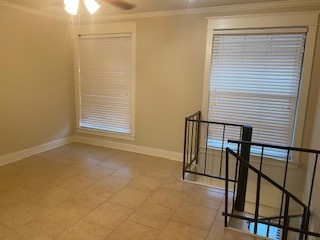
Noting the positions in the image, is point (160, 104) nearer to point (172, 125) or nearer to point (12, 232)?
point (172, 125)

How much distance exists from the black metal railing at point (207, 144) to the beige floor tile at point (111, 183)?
103 centimetres

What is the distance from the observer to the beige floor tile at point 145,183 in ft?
9.98

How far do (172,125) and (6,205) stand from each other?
2.49 meters

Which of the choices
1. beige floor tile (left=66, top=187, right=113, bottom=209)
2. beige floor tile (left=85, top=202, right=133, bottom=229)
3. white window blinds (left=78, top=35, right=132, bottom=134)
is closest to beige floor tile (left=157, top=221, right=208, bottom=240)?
beige floor tile (left=85, top=202, right=133, bottom=229)

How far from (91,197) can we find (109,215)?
0.45 m

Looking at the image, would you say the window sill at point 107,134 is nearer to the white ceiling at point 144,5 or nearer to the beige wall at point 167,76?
the beige wall at point 167,76

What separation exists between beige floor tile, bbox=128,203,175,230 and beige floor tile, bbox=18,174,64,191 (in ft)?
4.26

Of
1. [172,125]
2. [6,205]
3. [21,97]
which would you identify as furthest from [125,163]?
[21,97]

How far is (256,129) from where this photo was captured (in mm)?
3414

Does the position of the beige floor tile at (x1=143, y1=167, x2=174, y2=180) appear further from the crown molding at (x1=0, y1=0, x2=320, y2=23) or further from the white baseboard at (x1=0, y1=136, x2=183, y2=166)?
the crown molding at (x1=0, y1=0, x2=320, y2=23)

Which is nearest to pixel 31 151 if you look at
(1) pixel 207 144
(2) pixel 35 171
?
(2) pixel 35 171

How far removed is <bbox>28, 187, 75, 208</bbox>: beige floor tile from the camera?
8.64 ft

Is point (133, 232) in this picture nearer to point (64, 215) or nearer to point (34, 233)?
point (64, 215)

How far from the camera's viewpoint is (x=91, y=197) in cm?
279
